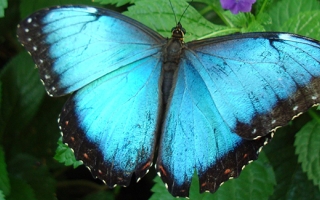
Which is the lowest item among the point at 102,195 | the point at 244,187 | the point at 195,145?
the point at 102,195

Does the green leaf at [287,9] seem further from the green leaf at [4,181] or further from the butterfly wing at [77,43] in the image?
the green leaf at [4,181]

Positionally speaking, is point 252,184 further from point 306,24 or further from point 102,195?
point 102,195

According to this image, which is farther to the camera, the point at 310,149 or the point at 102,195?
the point at 102,195

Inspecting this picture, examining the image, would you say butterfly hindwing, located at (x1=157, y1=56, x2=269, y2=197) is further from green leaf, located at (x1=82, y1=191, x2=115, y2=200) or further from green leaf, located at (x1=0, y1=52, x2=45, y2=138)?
green leaf, located at (x1=0, y1=52, x2=45, y2=138)

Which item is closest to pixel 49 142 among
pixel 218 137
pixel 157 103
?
pixel 157 103

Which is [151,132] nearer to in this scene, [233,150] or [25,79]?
[233,150]

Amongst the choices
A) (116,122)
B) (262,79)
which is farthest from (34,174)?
(262,79)

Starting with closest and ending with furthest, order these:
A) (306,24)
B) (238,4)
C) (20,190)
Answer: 1. (238,4)
2. (306,24)
3. (20,190)
